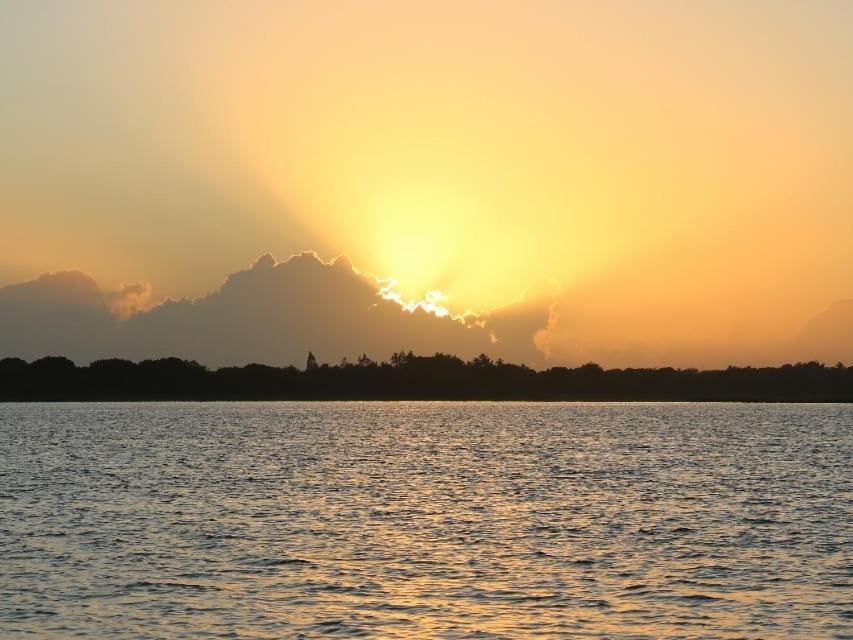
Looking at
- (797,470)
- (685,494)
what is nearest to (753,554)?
(685,494)

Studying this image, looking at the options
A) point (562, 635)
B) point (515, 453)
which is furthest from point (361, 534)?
point (515, 453)

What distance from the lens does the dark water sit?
33.1 metres

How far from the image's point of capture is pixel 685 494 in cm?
7306

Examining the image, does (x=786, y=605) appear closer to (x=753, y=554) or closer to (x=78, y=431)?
(x=753, y=554)

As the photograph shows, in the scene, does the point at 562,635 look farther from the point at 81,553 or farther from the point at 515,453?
the point at 515,453

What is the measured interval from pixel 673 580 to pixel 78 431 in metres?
156

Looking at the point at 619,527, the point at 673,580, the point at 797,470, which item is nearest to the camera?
the point at 673,580

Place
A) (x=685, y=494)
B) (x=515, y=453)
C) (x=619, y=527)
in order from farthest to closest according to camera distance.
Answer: (x=515, y=453) → (x=685, y=494) → (x=619, y=527)

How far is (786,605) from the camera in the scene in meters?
35.2

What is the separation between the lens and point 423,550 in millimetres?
46188

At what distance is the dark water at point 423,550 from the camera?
33062mm

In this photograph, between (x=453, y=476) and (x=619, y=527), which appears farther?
(x=453, y=476)

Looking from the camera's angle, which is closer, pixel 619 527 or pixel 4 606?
pixel 4 606

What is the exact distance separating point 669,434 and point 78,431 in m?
100
